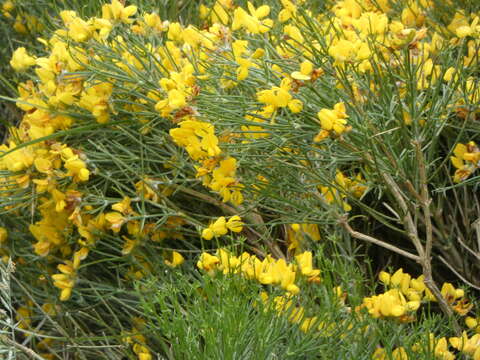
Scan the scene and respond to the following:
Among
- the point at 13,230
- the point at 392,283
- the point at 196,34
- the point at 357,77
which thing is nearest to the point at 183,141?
the point at 196,34

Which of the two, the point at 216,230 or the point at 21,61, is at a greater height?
the point at 21,61

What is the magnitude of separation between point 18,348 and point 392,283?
0.78 metres

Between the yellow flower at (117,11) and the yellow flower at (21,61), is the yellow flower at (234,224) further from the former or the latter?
the yellow flower at (21,61)

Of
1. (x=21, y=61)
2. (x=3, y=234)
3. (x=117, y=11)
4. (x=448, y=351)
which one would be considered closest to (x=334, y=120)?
(x=448, y=351)

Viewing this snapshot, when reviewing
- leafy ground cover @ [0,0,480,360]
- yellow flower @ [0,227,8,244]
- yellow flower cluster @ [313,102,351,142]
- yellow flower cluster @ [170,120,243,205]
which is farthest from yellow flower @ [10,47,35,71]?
yellow flower cluster @ [313,102,351,142]

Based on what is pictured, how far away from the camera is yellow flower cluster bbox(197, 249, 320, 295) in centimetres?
150

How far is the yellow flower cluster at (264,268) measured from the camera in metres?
1.50

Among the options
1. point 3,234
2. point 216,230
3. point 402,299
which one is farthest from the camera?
point 3,234

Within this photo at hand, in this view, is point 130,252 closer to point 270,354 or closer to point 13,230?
point 13,230

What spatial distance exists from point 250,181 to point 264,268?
0.22 m

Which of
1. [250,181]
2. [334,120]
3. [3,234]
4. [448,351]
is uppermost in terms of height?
[334,120]

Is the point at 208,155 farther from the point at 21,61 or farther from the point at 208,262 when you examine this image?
the point at 21,61

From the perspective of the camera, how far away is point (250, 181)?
5.53 feet

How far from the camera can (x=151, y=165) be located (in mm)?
2076
